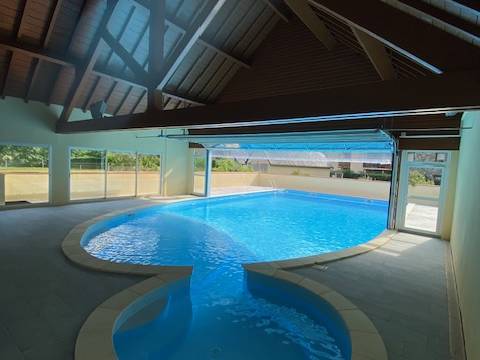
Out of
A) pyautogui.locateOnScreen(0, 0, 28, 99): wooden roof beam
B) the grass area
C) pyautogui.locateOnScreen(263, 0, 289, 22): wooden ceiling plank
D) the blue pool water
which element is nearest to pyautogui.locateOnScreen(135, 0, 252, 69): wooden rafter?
pyautogui.locateOnScreen(263, 0, 289, 22): wooden ceiling plank

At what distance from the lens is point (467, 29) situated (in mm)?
1940

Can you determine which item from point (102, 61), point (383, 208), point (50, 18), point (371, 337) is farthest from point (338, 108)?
point (383, 208)

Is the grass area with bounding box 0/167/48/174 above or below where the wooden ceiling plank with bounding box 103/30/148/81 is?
below

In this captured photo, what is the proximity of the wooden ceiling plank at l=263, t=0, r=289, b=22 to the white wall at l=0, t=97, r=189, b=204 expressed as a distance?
6.14 m

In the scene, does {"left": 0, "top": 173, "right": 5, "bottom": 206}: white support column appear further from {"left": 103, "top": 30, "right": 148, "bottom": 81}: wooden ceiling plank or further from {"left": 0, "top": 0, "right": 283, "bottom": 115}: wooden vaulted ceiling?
{"left": 103, "top": 30, "right": 148, "bottom": 81}: wooden ceiling plank

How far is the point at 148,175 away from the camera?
11945mm

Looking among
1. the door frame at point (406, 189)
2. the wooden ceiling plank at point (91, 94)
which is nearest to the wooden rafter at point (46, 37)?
the wooden ceiling plank at point (91, 94)

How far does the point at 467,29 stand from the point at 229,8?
7.53 metres

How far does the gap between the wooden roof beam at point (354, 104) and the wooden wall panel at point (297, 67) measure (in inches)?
182

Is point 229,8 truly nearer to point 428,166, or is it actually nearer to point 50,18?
point 50,18

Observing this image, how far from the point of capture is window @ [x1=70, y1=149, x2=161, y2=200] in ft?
32.4

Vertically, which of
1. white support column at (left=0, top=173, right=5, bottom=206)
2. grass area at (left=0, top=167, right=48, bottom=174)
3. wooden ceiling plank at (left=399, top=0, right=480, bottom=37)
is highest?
wooden ceiling plank at (left=399, top=0, right=480, bottom=37)

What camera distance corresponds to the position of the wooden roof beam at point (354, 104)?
2.39 metres

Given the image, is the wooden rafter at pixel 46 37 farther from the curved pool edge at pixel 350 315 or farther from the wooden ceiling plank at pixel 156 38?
the curved pool edge at pixel 350 315
